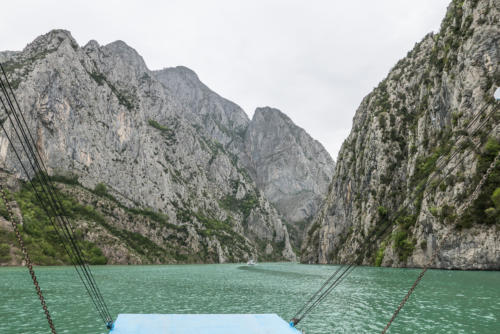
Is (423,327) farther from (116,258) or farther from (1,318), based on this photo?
(116,258)

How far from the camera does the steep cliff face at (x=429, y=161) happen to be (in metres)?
65.1

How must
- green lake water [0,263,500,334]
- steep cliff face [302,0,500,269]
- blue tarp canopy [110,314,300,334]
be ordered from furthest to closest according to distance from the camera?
1. steep cliff face [302,0,500,269]
2. green lake water [0,263,500,334]
3. blue tarp canopy [110,314,300,334]

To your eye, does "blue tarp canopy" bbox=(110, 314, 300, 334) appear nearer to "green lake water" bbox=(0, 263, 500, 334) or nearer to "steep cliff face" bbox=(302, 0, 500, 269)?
"green lake water" bbox=(0, 263, 500, 334)

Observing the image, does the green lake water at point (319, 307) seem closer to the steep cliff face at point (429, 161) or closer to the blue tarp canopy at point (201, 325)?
the blue tarp canopy at point (201, 325)

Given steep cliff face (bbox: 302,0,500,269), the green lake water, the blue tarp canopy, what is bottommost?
the green lake water

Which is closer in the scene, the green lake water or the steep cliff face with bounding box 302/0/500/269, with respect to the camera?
the green lake water

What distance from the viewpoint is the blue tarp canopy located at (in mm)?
16891

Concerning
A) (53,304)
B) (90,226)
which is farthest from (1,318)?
(90,226)

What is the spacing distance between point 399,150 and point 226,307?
107m

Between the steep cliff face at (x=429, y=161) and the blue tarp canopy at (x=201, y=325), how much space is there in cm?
1354

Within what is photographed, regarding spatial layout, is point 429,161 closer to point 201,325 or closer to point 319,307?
point 319,307

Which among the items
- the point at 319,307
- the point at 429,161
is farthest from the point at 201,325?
the point at 429,161

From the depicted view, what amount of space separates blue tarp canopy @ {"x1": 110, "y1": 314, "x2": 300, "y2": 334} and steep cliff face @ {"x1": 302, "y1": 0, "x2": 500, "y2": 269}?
533 inches

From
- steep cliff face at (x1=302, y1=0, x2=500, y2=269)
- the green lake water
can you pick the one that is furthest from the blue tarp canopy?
steep cliff face at (x1=302, y1=0, x2=500, y2=269)
